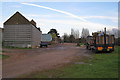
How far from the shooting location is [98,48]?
17.0 m

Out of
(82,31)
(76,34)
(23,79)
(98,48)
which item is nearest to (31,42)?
(98,48)

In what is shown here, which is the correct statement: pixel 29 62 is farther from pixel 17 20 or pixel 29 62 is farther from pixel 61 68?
pixel 17 20

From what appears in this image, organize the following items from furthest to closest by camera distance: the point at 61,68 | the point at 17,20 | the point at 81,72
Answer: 1. the point at 17,20
2. the point at 61,68
3. the point at 81,72

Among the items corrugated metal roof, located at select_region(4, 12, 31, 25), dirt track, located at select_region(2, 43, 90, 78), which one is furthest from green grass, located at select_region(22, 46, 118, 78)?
corrugated metal roof, located at select_region(4, 12, 31, 25)

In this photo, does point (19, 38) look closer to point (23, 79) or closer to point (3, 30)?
point (3, 30)


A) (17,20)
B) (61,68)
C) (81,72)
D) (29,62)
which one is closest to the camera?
(81,72)

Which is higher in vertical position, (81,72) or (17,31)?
(17,31)

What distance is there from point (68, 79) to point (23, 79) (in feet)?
6.23

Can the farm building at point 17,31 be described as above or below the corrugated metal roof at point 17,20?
below

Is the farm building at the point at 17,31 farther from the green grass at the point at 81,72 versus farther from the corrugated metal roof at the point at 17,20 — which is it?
the green grass at the point at 81,72

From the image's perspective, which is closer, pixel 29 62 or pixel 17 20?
pixel 29 62

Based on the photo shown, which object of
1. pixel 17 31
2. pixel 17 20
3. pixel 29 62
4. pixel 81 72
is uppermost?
pixel 17 20

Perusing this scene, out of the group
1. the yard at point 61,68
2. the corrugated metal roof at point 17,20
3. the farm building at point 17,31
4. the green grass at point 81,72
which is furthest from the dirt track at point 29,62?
the corrugated metal roof at point 17,20

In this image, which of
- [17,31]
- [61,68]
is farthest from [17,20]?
[61,68]
